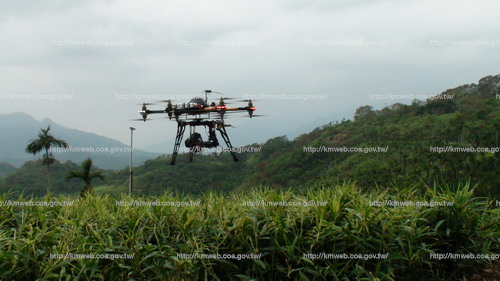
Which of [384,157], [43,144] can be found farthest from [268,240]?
[384,157]

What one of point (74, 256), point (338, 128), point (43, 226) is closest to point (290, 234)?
point (74, 256)

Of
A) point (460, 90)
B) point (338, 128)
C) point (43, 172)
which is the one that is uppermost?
point (460, 90)

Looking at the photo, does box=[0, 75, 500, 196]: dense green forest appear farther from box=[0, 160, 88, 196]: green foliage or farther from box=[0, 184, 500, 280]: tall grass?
box=[0, 184, 500, 280]: tall grass

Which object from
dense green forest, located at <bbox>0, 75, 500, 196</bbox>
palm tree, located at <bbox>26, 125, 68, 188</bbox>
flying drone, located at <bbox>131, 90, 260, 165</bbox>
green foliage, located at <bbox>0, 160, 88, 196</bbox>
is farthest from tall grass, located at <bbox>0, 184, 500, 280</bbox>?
green foliage, located at <bbox>0, 160, 88, 196</bbox>

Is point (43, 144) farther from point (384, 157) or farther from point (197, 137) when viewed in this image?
point (384, 157)

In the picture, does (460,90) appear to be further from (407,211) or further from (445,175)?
(407,211)

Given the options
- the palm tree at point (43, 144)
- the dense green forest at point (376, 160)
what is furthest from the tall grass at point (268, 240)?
the palm tree at point (43, 144)

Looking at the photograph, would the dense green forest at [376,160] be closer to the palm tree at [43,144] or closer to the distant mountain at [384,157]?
the distant mountain at [384,157]
